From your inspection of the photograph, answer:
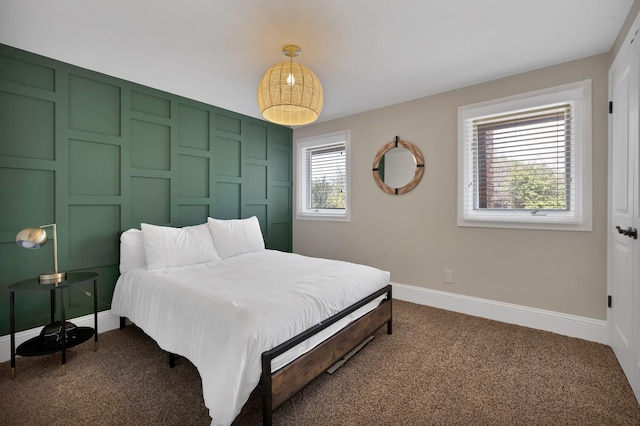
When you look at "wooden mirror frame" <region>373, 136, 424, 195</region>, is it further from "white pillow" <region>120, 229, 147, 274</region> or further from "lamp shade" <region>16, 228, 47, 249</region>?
"lamp shade" <region>16, 228, 47, 249</region>

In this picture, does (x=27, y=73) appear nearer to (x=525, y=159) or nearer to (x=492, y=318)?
(x=525, y=159)

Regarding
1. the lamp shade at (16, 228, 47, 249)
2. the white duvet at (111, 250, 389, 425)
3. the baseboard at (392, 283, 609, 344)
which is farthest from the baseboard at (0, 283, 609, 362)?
the lamp shade at (16, 228, 47, 249)

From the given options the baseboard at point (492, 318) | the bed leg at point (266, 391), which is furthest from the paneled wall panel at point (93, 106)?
the bed leg at point (266, 391)

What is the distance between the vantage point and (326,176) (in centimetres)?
436

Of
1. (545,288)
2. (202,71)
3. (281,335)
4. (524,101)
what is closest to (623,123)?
(524,101)

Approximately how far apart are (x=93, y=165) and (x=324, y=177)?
2.71 meters

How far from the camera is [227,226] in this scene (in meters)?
3.25

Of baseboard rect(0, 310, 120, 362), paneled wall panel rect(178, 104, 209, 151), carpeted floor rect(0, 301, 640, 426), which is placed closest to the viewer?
carpeted floor rect(0, 301, 640, 426)

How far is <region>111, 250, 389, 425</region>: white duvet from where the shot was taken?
145cm

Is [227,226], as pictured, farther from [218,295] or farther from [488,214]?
[488,214]

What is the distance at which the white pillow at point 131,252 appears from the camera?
2.68m

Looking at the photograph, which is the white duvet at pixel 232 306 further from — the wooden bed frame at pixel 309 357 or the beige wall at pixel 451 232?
the beige wall at pixel 451 232

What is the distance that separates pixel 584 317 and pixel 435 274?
Result: 1268 mm

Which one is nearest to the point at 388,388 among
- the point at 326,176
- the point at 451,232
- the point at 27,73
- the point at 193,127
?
the point at 451,232
